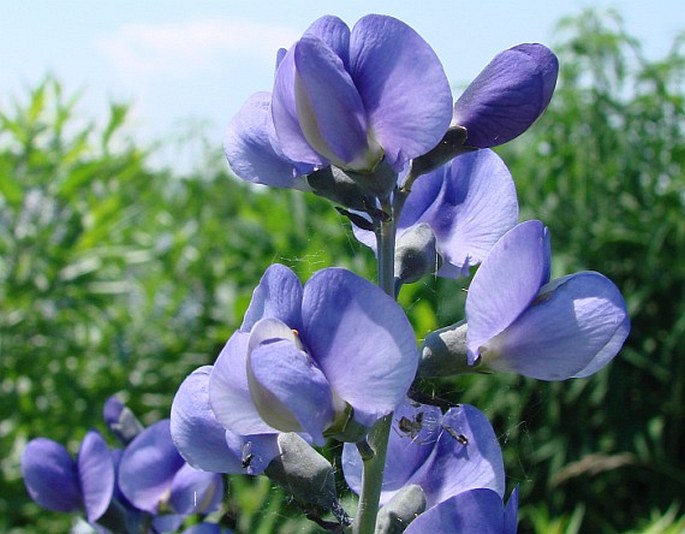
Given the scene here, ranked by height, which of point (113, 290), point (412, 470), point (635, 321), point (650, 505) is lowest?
point (650, 505)

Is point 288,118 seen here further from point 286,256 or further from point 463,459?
point 286,256

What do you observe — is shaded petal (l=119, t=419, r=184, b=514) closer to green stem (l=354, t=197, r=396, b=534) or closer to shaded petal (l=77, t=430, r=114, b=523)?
shaded petal (l=77, t=430, r=114, b=523)

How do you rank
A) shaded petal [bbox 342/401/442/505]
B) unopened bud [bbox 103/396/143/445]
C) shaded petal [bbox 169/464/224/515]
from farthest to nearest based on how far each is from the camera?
1. unopened bud [bbox 103/396/143/445]
2. shaded petal [bbox 169/464/224/515]
3. shaded petal [bbox 342/401/442/505]

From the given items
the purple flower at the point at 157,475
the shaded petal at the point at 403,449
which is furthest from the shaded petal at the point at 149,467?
the shaded petal at the point at 403,449

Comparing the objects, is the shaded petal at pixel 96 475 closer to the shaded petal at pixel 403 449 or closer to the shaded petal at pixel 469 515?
the shaded petal at pixel 403 449

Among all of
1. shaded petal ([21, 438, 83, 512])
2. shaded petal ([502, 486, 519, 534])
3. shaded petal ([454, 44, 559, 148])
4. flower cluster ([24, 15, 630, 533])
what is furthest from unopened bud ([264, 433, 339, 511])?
shaded petal ([21, 438, 83, 512])

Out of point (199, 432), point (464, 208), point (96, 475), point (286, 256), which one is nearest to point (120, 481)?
point (96, 475)

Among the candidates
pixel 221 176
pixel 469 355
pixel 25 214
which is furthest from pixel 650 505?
pixel 469 355

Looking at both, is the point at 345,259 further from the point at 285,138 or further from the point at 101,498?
the point at 285,138
